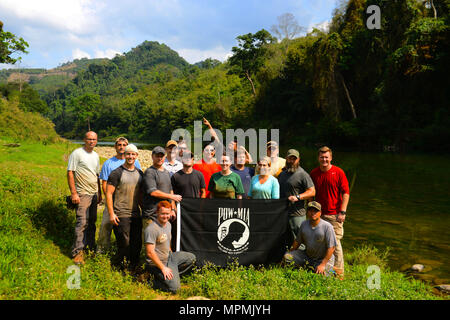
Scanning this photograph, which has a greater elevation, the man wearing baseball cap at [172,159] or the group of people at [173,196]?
the man wearing baseball cap at [172,159]

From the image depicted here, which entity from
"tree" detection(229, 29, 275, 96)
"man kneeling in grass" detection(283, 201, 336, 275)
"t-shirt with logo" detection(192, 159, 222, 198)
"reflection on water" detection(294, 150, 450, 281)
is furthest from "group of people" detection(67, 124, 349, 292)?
"tree" detection(229, 29, 275, 96)

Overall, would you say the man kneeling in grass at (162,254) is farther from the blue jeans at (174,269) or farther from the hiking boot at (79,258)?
the hiking boot at (79,258)

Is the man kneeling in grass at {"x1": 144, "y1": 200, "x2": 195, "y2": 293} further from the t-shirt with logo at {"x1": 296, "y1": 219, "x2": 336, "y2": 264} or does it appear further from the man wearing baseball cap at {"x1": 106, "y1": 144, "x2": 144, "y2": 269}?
the t-shirt with logo at {"x1": 296, "y1": 219, "x2": 336, "y2": 264}

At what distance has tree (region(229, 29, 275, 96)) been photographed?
Answer: 64.9 metres

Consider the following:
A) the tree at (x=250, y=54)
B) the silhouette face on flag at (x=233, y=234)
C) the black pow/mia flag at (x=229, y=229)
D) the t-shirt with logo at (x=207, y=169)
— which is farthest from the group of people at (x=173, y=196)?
the tree at (x=250, y=54)

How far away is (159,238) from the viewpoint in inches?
209

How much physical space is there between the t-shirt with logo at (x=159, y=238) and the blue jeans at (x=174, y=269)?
0.36 ft

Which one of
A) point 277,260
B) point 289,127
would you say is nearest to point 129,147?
point 277,260

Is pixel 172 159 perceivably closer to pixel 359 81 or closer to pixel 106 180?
pixel 106 180

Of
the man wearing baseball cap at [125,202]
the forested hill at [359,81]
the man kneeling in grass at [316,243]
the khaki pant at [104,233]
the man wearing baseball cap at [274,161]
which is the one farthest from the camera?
the forested hill at [359,81]

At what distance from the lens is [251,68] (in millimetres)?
66812

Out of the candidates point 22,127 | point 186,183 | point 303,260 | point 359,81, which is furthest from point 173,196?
point 359,81

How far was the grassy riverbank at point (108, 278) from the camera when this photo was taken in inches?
185
